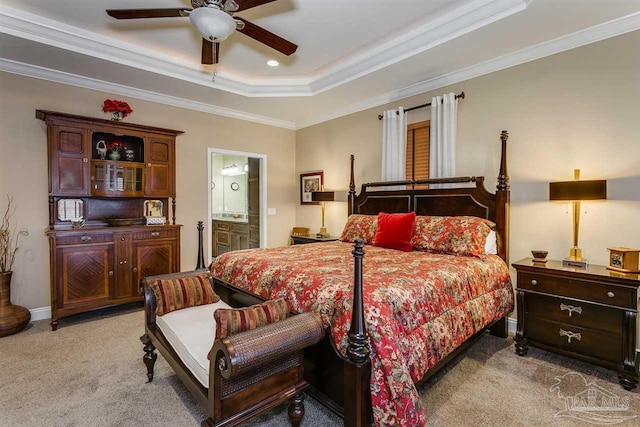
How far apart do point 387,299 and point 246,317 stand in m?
0.79

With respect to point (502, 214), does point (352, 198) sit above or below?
above

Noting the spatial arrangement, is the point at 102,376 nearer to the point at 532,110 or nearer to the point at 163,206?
the point at 163,206

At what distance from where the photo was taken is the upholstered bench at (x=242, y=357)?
143cm

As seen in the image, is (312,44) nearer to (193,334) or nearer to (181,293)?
(181,293)

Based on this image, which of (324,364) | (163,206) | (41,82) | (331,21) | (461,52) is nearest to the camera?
(324,364)

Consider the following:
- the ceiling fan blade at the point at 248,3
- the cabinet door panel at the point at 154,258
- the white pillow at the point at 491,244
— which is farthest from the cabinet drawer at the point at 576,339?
the cabinet door panel at the point at 154,258

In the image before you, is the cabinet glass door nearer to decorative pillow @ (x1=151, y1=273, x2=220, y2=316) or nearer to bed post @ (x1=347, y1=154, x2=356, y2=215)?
decorative pillow @ (x1=151, y1=273, x2=220, y2=316)

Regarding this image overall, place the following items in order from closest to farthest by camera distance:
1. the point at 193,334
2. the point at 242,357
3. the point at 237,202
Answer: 1. the point at 242,357
2. the point at 193,334
3. the point at 237,202

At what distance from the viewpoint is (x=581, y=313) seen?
2.50m

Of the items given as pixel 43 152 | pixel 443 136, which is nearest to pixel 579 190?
pixel 443 136

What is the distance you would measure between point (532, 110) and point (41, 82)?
17.6ft

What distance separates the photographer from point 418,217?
144 inches

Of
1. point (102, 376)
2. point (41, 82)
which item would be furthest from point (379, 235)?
point (41, 82)

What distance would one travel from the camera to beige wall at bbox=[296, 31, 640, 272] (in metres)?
2.68
